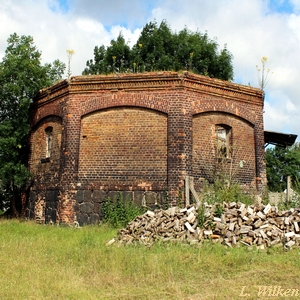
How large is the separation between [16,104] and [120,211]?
6.64 metres

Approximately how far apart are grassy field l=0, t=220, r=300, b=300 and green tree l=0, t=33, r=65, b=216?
19.1ft

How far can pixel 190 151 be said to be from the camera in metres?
12.6

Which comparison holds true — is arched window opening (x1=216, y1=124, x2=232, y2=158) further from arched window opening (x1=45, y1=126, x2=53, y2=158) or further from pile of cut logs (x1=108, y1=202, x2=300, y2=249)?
arched window opening (x1=45, y1=126, x2=53, y2=158)

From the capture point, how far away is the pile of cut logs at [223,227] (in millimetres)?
8375

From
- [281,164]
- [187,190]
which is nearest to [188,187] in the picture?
[187,190]

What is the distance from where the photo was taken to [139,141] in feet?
42.2

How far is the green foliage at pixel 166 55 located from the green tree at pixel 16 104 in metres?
12.4

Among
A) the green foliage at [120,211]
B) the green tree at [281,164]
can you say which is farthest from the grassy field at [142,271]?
the green tree at [281,164]

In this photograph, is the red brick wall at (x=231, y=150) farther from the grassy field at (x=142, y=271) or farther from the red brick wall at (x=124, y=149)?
the grassy field at (x=142, y=271)

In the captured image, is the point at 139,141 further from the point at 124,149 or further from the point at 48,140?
the point at 48,140

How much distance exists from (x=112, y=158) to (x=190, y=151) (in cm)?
281

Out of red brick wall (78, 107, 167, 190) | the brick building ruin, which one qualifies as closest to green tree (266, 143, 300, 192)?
the brick building ruin

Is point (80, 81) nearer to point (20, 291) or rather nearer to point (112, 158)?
point (112, 158)

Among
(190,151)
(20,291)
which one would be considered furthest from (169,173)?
(20,291)
